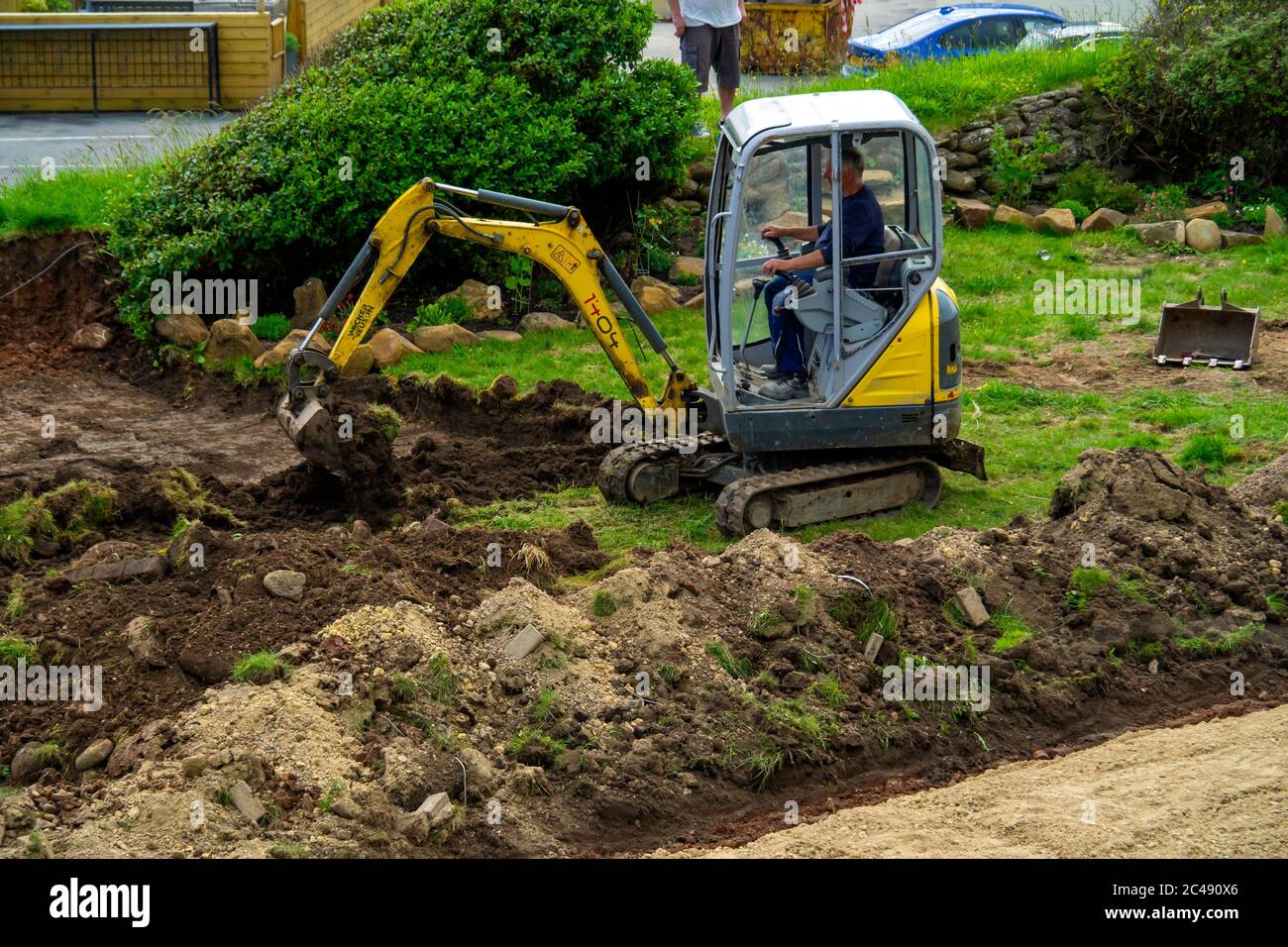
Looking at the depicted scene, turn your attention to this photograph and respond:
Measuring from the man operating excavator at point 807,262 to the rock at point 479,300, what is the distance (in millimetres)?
4545

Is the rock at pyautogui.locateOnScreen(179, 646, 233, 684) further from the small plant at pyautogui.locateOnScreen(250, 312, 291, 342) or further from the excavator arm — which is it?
the small plant at pyautogui.locateOnScreen(250, 312, 291, 342)

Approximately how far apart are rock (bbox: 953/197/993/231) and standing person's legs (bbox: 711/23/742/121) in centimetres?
284

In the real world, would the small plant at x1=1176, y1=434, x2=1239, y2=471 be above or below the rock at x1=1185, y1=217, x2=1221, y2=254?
below

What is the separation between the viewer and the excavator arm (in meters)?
9.54

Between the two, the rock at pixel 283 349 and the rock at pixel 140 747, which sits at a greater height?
the rock at pixel 283 349

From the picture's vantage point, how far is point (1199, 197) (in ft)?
56.0

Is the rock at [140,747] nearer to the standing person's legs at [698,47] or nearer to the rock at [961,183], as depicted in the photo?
the standing person's legs at [698,47]

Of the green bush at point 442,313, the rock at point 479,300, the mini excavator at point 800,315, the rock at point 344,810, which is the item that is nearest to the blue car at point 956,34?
the rock at point 479,300

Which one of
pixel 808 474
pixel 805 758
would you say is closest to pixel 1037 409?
pixel 808 474

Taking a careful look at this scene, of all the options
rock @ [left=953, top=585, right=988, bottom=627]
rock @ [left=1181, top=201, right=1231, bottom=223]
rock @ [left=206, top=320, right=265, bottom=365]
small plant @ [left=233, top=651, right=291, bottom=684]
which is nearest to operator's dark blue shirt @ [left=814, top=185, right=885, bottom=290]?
rock @ [left=953, top=585, right=988, bottom=627]

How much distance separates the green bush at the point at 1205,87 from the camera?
16359 mm

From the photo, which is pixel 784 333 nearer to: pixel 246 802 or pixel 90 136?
pixel 246 802

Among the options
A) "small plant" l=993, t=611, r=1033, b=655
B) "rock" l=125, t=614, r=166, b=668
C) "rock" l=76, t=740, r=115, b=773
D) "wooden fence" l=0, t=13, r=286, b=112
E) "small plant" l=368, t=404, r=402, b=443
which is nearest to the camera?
"rock" l=76, t=740, r=115, b=773

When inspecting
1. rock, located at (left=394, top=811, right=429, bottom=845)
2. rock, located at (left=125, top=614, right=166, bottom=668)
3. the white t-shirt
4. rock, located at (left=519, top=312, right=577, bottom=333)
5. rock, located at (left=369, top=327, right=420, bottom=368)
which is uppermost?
the white t-shirt
